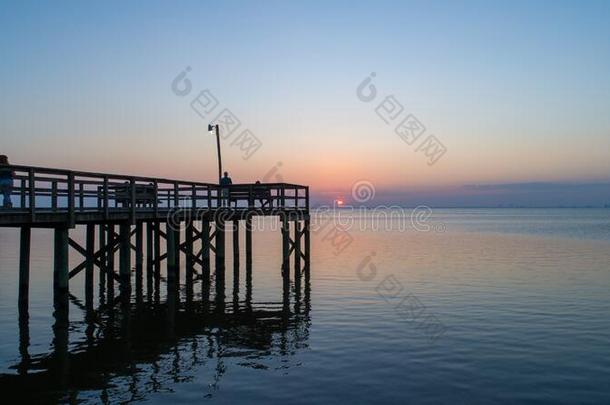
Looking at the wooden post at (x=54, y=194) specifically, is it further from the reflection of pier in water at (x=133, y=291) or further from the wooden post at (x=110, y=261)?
the wooden post at (x=110, y=261)

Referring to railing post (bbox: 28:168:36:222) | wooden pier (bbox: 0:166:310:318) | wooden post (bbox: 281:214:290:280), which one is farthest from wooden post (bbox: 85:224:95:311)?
wooden post (bbox: 281:214:290:280)

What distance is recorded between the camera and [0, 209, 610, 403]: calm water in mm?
11109

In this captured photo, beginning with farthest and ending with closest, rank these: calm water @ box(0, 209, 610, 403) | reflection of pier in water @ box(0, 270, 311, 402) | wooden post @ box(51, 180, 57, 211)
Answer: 1. wooden post @ box(51, 180, 57, 211)
2. reflection of pier in water @ box(0, 270, 311, 402)
3. calm water @ box(0, 209, 610, 403)

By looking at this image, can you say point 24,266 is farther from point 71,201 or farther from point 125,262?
point 125,262

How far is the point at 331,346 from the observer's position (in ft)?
47.4

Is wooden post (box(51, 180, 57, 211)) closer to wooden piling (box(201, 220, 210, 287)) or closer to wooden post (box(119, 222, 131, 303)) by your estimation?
wooden post (box(119, 222, 131, 303))

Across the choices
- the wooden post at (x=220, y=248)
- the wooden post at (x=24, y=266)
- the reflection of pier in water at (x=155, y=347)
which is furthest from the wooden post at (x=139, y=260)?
the wooden post at (x=24, y=266)

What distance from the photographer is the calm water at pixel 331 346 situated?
11109mm

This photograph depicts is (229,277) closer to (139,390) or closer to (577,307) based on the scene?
(577,307)

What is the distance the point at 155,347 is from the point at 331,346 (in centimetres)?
425

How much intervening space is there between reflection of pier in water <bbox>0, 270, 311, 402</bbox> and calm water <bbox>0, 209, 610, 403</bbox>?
4cm

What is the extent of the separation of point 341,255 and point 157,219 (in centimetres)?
2120

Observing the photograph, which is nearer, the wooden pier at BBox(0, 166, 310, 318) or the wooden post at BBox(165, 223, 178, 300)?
the wooden pier at BBox(0, 166, 310, 318)

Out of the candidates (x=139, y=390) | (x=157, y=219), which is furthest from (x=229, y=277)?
(x=139, y=390)
